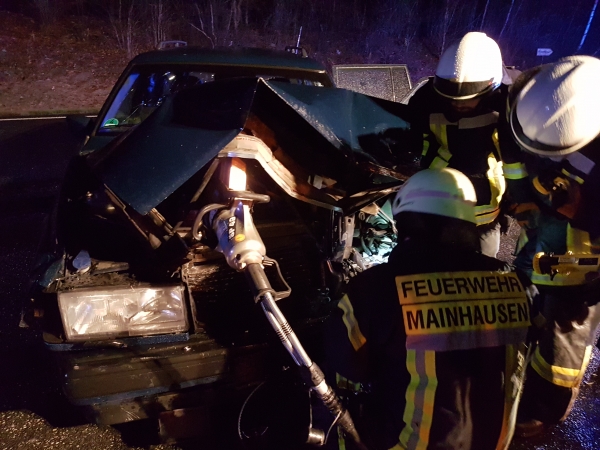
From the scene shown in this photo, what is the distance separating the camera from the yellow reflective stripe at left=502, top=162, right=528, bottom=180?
2270 mm

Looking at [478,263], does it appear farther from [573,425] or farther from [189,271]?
[573,425]

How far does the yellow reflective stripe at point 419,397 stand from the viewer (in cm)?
131

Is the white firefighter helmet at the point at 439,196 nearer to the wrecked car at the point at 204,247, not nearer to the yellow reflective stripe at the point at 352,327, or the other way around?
the yellow reflective stripe at the point at 352,327

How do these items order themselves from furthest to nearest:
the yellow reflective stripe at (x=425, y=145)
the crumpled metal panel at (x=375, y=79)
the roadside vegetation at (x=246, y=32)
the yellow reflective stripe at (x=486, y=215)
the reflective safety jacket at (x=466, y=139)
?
the roadside vegetation at (x=246, y=32)
the crumpled metal panel at (x=375, y=79)
the yellow reflective stripe at (x=425, y=145)
the reflective safety jacket at (x=466, y=139)
the yellow reflective stripe at (x=486, y=215)

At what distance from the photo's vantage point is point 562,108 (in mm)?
1979

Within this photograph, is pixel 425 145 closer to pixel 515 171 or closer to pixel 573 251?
pixel 515 171

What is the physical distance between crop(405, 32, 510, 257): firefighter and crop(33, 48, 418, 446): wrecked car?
31cm

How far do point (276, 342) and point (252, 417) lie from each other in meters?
0.55

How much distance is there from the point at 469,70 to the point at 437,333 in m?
1.86

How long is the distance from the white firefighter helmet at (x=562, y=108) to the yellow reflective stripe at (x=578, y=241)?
379 mm

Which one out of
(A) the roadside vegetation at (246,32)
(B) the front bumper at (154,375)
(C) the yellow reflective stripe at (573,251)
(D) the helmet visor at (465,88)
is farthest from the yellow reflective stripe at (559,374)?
(A) the roadside vegetation at (246,32)

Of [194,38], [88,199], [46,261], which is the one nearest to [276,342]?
[46,261]

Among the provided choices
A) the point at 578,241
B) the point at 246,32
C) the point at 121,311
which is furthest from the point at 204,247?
the point at 246,32

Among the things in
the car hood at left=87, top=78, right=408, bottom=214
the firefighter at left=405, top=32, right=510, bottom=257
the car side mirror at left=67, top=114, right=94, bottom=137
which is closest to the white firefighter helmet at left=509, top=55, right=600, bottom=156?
the firefighter at left=405, top=32, right=510, bottom=257
